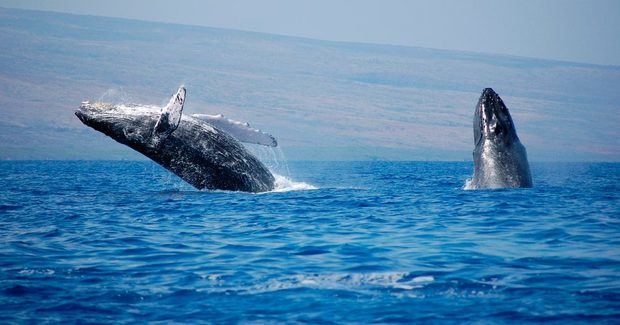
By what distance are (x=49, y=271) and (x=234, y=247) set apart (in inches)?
109

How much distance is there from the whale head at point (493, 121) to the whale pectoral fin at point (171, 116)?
741cm

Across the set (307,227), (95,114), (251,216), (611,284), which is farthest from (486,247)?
(95,114)

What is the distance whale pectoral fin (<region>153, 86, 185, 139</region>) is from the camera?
15891 millimetres

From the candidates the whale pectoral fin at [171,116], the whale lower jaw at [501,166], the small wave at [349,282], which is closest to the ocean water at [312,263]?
the small wave at [349,282]

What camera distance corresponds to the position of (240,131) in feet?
58.7

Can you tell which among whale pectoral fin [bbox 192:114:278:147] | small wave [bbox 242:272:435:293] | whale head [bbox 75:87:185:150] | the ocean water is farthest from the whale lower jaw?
small wave [bbox 242:272:435:293]

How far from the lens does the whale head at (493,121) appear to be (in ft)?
60.8

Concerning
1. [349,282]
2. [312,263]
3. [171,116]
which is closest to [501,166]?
[171,116]

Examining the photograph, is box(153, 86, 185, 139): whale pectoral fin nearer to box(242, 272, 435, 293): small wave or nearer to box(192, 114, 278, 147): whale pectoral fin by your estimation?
box(192, 114, 278, 147): whale pectoral fin

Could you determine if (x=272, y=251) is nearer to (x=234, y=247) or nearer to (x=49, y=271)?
(x=234, y=247)

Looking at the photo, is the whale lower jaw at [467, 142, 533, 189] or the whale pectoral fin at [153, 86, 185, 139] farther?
the whale lower jaw at [467, 142, 533, 189]

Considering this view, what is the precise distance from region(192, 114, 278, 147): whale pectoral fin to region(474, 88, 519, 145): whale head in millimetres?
5145

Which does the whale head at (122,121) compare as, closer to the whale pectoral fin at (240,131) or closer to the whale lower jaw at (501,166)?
the whale pectoral fin at (240,131)

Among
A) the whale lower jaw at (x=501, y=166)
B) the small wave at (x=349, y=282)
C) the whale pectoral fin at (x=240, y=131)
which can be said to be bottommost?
the small wave at (x=349, y=282)
